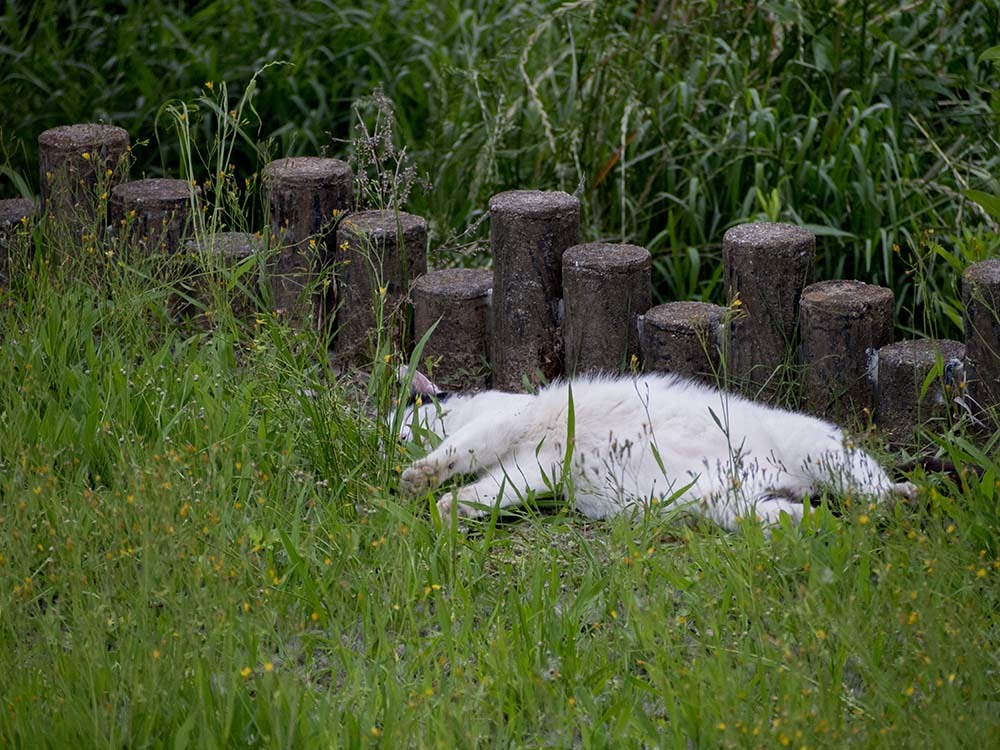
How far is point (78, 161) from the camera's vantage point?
4305 millimetres

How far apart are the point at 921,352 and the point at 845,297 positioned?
24 centimetres

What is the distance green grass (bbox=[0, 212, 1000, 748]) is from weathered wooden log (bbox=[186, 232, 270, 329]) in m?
0.33

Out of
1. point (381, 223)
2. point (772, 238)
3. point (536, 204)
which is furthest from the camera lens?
point (381, 223)

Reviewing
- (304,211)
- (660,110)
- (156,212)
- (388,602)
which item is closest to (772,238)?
(660,110)

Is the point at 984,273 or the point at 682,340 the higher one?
the point at 984,273

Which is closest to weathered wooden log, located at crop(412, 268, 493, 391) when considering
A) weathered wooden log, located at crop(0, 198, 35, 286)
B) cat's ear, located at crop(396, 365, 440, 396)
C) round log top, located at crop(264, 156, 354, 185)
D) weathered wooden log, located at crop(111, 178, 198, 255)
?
cat's ear, located at crop(396, 365, 440, 396)

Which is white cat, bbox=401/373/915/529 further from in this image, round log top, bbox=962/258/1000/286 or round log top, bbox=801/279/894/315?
round log top, bbox=962/258/1000/286

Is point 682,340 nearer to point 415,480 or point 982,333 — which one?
point 982,333

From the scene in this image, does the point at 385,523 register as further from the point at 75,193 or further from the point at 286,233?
the point at 75,193

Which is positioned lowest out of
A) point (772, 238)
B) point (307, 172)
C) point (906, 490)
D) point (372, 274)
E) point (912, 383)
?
point (906, 490)

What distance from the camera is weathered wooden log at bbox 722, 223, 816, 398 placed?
3.64 m

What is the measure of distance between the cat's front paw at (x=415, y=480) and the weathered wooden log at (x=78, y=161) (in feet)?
4.95

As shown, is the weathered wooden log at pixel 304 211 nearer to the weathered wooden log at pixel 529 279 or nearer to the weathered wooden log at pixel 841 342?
the weathered wooden log at pixel 529 279

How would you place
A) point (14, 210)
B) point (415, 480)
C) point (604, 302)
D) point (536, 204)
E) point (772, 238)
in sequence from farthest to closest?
point (14, 210)
point (536, 204)
point (604, 302)
point (772, 238)
point (415, 480)
